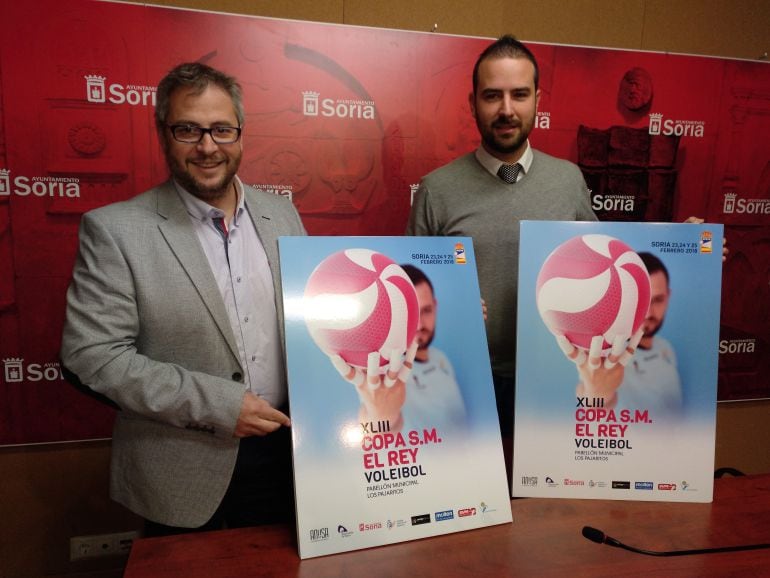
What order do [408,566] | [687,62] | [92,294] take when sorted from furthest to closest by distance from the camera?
[687,62], [92,294], [408,566]

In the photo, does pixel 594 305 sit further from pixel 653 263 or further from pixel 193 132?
pixel 193 132

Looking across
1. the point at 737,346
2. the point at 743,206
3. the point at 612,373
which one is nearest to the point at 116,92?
the point at 612,373

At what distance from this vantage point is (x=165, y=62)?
80.5 inches

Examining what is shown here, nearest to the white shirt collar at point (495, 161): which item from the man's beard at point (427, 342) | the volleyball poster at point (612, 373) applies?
the volleyball poster at point (612, 373)

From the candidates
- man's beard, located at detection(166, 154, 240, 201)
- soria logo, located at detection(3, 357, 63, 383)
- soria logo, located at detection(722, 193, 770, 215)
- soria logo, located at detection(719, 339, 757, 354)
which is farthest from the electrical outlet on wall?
soria logo, located at detection(722, 193, 770, 215)

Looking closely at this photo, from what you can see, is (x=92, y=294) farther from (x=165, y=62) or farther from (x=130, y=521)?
(x=130, y=521)

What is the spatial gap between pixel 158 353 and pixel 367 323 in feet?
1.77

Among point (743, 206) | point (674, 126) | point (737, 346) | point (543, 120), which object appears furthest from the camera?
point (737, 346)

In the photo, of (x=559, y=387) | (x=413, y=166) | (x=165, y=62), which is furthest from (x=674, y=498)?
(x=165, y=62)

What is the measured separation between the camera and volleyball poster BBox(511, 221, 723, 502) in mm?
1318

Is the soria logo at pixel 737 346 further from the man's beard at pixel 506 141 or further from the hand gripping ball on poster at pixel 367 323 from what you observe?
the hand gripping ball on poster at pixel 367 323

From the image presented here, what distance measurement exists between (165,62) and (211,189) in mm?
925

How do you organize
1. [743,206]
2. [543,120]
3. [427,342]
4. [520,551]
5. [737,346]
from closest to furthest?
[520,551], [427,342], [543,120], [743,206], [737,346]

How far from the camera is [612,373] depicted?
4.38ft
